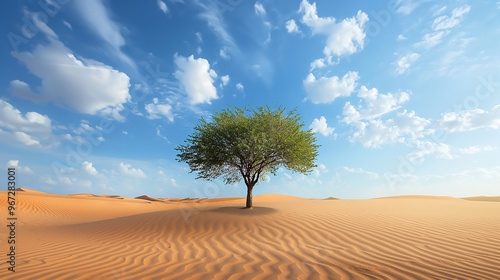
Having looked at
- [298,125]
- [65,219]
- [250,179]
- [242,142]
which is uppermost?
[298,125]

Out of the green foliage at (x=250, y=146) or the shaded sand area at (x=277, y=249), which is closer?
the shaded sand area at (x=277, y=249)

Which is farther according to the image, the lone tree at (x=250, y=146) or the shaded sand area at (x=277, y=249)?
the lone tree at (x=250, y=146)

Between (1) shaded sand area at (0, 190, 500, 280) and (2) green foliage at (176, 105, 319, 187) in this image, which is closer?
(1) shaded sand area at (0, 190, 500, 280)

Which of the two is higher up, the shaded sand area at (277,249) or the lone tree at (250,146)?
the lone tree at (250,146)

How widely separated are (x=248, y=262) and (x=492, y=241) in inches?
303

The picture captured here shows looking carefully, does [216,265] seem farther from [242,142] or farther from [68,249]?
[242,142]

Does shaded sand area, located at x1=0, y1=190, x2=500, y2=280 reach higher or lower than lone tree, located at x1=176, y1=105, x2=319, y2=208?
lower

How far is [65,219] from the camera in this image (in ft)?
54.5

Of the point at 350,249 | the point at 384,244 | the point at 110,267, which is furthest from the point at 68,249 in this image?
the point at 384,244

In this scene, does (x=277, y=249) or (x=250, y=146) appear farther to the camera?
(x=250, y=146)

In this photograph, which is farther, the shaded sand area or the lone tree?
the lone tree

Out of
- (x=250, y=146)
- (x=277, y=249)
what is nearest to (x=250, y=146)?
(x=250, y=146)

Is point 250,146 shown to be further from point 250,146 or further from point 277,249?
point 277,249

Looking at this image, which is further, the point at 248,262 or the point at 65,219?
the point at 65,219
